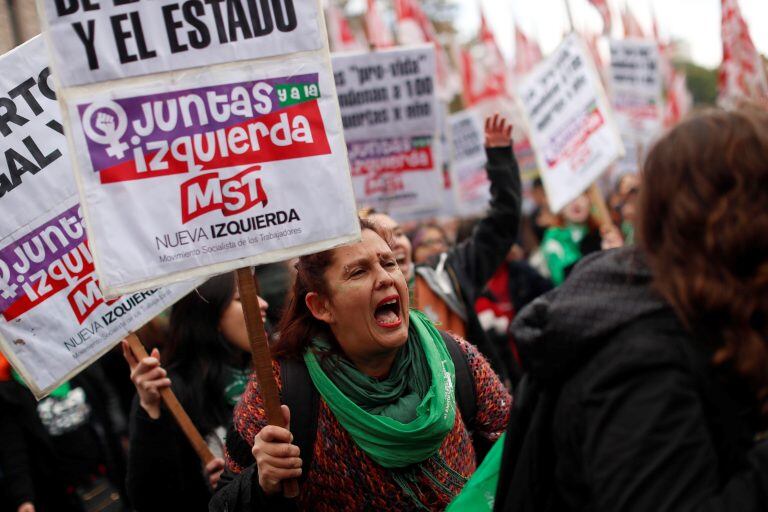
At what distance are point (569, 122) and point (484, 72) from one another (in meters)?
7.16

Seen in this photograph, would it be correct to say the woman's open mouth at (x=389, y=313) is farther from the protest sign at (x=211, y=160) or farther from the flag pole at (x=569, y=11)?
the flag pole at (x=569, y=11)

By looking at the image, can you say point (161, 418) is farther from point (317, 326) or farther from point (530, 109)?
point (530, 109)

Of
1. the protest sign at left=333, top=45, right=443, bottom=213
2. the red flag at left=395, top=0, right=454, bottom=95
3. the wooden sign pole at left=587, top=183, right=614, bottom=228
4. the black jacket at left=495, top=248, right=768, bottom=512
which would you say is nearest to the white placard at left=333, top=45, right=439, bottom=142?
the protest sign at left=333, top=45, right=443, bottom=213

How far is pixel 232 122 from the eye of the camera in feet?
7.39

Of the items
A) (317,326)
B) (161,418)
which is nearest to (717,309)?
(317,326)

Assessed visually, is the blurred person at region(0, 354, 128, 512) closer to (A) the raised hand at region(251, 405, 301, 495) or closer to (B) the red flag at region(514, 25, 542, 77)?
(A) the raised hand at region(251, 405, 301, 495)

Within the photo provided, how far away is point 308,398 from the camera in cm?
244

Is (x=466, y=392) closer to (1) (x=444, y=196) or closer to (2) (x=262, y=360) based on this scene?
(2) (x=262, y=360)

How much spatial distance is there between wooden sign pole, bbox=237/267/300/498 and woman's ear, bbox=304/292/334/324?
408 mm

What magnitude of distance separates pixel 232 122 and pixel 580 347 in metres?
1.20

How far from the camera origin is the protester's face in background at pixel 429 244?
5805 millimetres

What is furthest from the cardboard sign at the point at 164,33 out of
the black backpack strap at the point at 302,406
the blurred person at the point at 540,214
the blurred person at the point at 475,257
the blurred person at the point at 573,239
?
the blurred person at the point at 540,214

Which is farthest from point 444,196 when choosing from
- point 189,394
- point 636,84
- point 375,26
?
point 189,394

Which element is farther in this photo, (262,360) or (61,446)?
(61,446)
